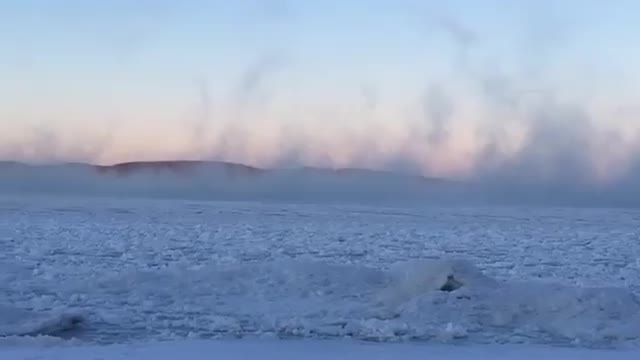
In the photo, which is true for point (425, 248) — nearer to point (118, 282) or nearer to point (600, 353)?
point (118, 282)

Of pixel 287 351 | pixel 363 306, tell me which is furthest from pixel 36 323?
pixel 363 306

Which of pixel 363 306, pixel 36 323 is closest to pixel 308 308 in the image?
pixel 363 306

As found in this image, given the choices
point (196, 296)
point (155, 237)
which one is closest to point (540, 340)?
point (196, 296)

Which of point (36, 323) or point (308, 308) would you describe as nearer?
point (36, 323)

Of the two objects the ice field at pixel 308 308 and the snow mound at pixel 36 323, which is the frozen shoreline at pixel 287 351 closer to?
the ice field at pixel 308 308

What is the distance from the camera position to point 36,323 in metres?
9.33

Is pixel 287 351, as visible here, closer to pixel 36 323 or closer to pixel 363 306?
pixel 36 323

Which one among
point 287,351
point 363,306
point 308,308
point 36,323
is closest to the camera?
point 287,351

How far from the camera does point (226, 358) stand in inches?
279

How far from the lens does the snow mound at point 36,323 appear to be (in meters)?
9.11

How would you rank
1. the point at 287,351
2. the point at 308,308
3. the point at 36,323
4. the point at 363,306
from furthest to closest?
the point at 363,306 < the point at 308,308 < the point at 36,323 < the point at 287,351

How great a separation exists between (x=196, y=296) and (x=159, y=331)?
236 centimetres

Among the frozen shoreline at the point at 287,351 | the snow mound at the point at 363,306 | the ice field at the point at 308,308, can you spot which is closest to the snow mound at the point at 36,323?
the ice field at the point at 308,308

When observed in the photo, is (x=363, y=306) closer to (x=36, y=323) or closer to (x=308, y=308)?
(x=308, y=308)
